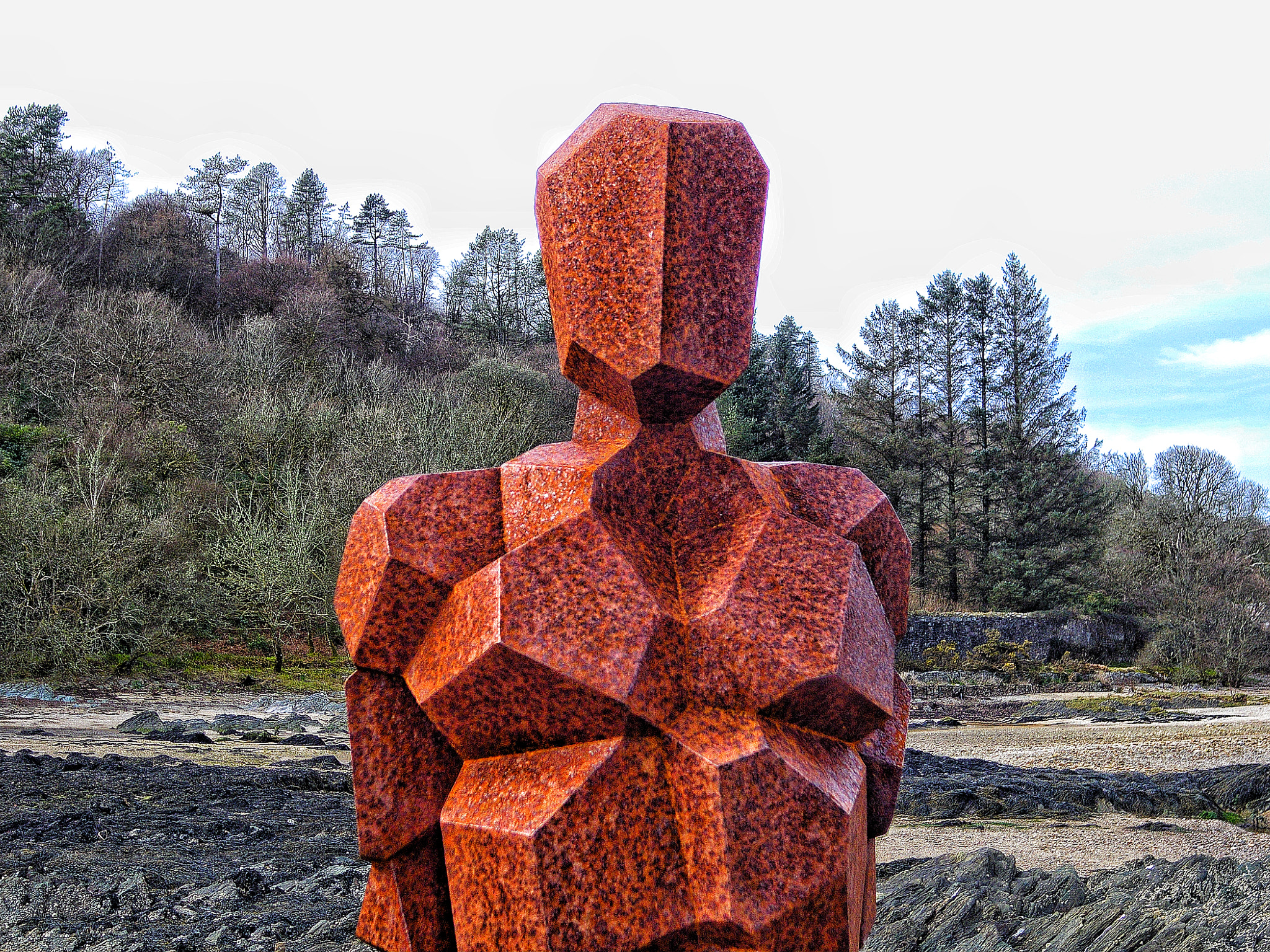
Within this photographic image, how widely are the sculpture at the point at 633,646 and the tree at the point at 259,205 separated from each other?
61304 mm

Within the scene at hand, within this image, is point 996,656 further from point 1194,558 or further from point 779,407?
point 779,407

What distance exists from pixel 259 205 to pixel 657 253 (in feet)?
214

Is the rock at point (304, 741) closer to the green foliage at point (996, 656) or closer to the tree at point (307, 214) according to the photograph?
the green foliage at point (996, 656)

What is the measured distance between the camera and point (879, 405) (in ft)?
134

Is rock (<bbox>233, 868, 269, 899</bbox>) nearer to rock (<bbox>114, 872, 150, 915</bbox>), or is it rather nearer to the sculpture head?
rock (<bbox>114, 872, 150, 915</bbox>)

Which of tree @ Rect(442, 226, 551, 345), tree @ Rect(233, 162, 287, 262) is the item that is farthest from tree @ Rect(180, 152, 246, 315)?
tree @ Rect(442, 226, 551, 345)

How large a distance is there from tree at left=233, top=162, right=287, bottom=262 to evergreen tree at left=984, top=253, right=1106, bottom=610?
4367 centimetres

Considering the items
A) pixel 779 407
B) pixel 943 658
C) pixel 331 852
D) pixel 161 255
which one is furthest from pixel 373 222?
pixel 331 852

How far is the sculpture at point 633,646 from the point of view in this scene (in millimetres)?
2645

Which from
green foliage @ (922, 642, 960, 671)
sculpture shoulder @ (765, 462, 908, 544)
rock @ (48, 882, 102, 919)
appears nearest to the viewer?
sculpture shoulder @ (765, 462, 908, 544)

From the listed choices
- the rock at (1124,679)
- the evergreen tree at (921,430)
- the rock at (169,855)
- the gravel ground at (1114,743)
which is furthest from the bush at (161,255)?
the rock at (1124,679)

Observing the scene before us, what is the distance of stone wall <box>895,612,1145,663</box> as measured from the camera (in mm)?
31469

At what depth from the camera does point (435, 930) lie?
3084mm

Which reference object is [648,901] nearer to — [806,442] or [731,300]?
[731,300]
